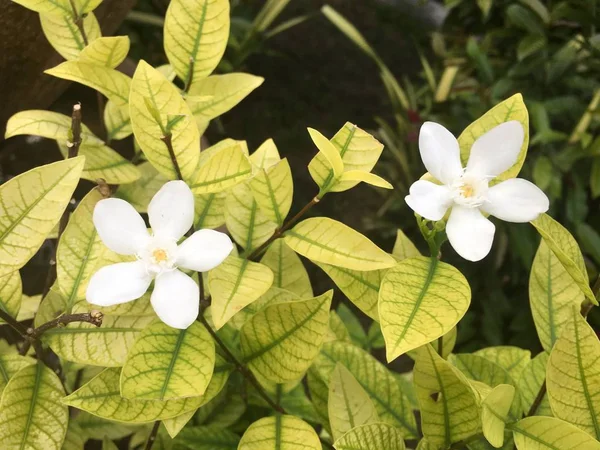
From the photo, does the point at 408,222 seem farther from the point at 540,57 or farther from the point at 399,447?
the point at 399,447

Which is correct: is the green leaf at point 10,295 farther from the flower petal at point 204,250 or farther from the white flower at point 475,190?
the white flower at point 475,190

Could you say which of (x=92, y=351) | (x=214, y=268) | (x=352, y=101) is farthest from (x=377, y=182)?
(x=352, y=101)

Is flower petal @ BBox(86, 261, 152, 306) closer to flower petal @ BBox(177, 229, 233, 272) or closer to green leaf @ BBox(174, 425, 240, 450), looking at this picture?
flower petal @ BBox(177, 229, 233, 272)

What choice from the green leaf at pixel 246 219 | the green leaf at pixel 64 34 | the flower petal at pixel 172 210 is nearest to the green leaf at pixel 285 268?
the green leaf at pixel 246 219

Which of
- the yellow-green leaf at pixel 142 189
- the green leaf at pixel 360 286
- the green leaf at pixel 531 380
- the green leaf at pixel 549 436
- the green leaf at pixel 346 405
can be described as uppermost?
the yellow-green leaf at pixel 142 189

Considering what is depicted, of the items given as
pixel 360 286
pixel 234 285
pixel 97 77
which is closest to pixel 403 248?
pixel 360 286

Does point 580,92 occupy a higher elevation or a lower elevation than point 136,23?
lower
